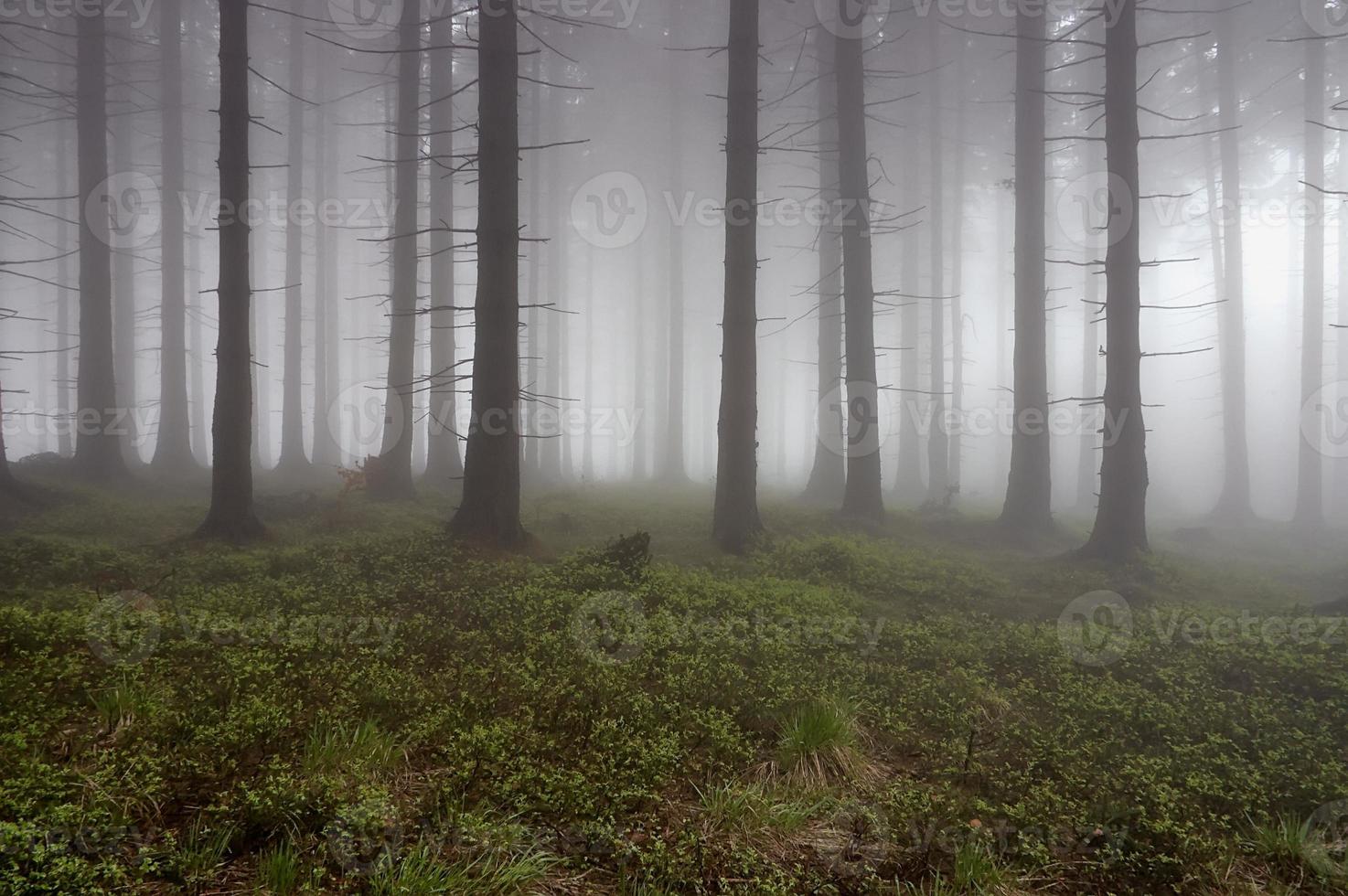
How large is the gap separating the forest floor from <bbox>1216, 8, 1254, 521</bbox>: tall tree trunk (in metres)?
13.9

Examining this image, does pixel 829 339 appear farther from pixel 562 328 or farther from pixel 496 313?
pixel 562 328

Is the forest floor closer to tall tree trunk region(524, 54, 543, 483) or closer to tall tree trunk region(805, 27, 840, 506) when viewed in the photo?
tall tree trunk region(805, 27, 840, 506)

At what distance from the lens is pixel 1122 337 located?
1111 centimetres

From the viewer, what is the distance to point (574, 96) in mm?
28875

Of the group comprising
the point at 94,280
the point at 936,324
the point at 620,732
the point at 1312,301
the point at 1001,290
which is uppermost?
the point at 1001,290

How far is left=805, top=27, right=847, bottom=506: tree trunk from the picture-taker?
17.7 m

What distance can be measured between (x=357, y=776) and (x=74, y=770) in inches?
51.2

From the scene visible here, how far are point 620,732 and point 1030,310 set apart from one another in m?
14.9

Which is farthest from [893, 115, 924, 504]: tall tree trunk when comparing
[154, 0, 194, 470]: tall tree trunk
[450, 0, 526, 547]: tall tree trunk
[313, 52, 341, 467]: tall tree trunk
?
[154, 0, 194, 470]: tall tree trunk

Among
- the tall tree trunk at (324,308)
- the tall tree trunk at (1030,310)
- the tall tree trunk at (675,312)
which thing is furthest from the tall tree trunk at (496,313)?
the tall tree trunk at (324,308)

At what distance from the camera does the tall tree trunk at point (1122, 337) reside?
11016mm

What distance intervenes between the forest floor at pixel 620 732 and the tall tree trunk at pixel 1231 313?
13906 mm

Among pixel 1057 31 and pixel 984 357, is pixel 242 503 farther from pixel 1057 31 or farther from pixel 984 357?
pixel 984 357

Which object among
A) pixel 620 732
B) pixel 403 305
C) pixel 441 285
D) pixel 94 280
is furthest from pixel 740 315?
pixel 94 280
